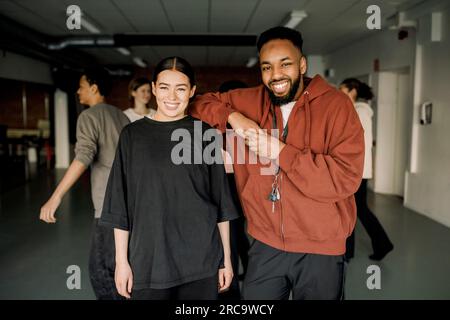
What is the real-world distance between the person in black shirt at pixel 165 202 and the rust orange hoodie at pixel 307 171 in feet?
0.52

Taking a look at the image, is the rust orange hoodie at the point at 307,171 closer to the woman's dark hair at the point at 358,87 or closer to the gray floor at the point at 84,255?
the gray floor at the point at 84,255

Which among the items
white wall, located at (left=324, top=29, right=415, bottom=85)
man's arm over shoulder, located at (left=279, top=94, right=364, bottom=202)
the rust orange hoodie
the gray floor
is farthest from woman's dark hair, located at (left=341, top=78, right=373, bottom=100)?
white wall, located at (left=324, top=29, right=415, bottom=85)

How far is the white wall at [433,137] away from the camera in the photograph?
516cm

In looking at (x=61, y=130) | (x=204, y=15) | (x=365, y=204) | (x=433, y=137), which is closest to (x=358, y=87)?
(x=365, y=204)

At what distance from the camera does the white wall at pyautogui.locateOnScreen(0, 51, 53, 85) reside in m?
7.93

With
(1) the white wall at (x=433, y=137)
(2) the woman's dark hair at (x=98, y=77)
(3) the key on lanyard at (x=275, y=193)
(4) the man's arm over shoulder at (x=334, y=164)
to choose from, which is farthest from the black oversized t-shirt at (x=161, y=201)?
(1) the white wall at (x=433, y=137)

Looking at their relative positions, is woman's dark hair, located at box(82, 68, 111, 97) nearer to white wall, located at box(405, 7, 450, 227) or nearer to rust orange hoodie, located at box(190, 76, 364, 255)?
rust orange hoodie, located at box(190, 76, 364, 255)

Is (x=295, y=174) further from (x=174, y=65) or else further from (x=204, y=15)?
(x=204, y=15)

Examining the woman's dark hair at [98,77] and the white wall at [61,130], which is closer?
the woman's dark hair at [98,77]

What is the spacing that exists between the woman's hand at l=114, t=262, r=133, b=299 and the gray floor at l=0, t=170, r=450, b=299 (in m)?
1.67

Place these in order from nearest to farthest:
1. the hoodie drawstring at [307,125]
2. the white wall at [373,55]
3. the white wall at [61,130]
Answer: the hoodie drawstring at [307,125] < the white wall at [373,55] < the white wall at [61,130]

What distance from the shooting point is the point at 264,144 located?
147cm
